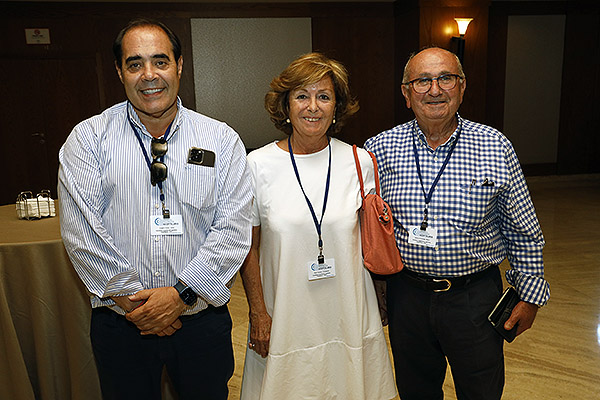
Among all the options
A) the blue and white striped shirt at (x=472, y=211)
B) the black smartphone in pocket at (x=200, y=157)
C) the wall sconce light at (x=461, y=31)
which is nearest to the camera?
the black smartphone in pocket at (x=200, y=157)

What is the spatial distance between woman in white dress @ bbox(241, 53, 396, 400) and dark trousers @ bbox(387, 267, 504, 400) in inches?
5.6

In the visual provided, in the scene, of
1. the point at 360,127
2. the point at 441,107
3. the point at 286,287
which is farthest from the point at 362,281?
the point at 360,127

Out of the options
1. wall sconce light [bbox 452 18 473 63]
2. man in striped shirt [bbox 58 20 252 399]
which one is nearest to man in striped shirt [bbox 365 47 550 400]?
man in striped shirt [bbox 58 20 252 399]

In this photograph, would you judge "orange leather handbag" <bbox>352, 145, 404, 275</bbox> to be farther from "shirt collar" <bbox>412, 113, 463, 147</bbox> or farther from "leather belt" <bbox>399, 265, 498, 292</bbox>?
"shirt collar" <bbox>412, 113, 463, 147</bbox>

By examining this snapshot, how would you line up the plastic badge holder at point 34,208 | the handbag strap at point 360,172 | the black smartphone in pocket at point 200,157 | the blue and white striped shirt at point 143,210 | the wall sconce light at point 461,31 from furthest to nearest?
the wall sconce light at point 461,31 → the plastic badge holder at point 34,208 → the handbag strap at point 360,172 → the black smartphone in pocket at point 200,157 → the blue and white striped shirt at point 143,210

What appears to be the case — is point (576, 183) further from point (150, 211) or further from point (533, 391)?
point (150, 211)

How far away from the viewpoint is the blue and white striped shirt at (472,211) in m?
1.90

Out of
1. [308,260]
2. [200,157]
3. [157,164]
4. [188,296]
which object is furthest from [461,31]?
[188,296]

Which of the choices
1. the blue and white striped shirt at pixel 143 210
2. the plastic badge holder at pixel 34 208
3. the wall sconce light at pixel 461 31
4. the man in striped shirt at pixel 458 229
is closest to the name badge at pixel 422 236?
the man in striped shirt at pixel 458 229

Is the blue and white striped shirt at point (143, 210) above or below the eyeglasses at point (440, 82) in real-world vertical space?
below

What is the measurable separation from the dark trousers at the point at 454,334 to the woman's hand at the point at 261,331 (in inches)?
22.0

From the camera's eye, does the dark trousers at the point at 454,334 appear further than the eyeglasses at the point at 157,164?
Yes

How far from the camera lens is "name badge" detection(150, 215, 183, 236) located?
1.71m

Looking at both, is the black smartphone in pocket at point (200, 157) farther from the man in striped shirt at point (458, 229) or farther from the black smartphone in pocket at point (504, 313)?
the black smartphone in pocket at point (504, 313)
